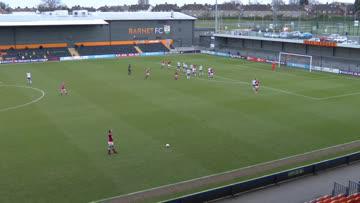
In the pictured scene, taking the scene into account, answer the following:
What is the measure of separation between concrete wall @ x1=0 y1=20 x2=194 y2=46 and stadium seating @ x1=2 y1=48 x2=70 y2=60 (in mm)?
2095

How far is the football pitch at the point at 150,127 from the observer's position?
20547 mm

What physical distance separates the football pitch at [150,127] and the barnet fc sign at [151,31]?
108 ft

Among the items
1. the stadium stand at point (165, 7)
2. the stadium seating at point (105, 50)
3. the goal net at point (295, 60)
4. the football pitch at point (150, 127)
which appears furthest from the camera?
the stadium stand at point (165, 7)

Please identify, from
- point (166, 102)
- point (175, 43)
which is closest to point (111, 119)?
point (166, 102)

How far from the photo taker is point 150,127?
28.6m

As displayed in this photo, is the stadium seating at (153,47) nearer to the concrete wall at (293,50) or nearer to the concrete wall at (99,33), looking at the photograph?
the concrete wall at (99,33)

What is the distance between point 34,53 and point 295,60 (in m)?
43.5

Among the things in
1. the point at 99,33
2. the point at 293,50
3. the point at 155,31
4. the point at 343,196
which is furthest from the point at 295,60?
the point at 343,196

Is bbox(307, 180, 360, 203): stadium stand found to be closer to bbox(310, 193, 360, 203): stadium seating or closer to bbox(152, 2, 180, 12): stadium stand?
bbox(310, 193, 360, 203): stadium seating

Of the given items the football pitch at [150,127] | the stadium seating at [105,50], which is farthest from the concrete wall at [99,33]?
the football pitch at [150,127]

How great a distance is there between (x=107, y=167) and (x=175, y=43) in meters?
66.1

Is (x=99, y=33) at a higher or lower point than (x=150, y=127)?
higher

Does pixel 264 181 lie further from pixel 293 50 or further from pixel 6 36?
pixel 6 36

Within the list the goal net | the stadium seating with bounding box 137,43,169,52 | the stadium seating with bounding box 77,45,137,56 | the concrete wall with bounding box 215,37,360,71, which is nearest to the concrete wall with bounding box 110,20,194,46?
the stadium seating with bounding box 137,43,169,52
